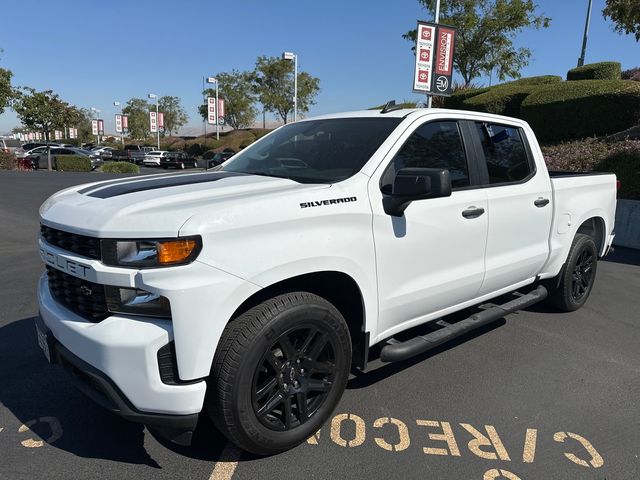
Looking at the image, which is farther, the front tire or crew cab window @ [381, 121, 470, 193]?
crew cab window @ [381, 121, 470, 193]

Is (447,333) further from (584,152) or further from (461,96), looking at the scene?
(461,96)

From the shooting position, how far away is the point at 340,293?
9.45 feet

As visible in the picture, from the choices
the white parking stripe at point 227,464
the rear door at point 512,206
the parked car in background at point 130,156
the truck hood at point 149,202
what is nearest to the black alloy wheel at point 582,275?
the rear door at point 512,206

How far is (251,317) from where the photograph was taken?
2.33 m

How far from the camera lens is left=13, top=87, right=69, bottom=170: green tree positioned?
98.2 ft

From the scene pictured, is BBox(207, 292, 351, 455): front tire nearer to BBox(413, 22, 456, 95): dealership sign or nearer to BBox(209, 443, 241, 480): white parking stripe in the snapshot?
BBox(209, 443, 241, 480): white parking stripe

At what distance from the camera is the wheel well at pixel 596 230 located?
5117 mm

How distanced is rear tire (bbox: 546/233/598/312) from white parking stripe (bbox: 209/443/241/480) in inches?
139

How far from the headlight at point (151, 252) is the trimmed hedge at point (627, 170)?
974 centimetres

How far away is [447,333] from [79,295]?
2.29 m

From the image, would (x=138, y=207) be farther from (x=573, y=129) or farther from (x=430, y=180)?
(x=573, y=129)

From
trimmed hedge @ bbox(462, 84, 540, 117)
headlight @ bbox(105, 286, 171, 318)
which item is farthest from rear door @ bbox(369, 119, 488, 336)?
trimmed hedge @ bbox(462, 84, 540, 117)

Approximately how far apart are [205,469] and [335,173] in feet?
5.94

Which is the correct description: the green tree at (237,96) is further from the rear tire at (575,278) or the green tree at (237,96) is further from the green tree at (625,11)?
the rear tire at (575,278)
